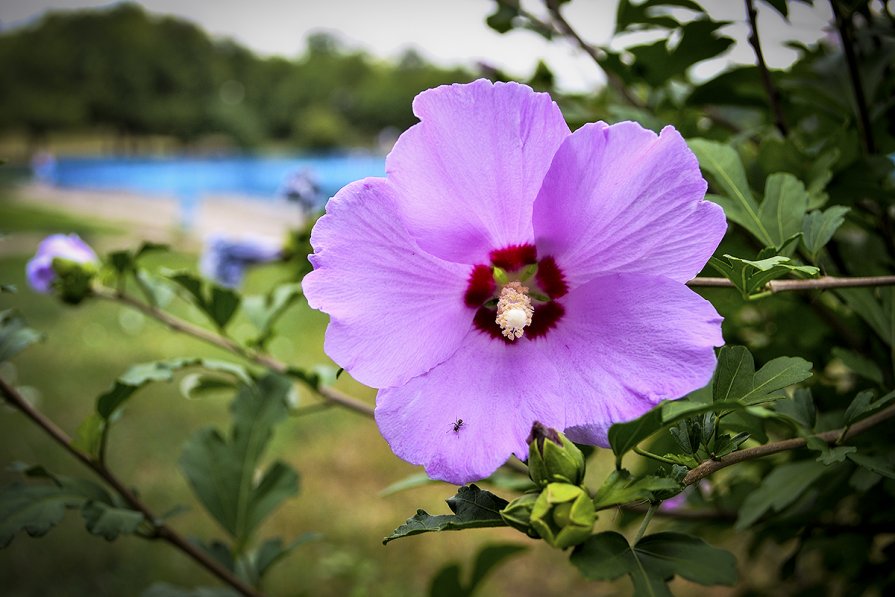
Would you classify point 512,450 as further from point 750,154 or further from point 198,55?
point 198,55

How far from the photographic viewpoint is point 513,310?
13.9 inches

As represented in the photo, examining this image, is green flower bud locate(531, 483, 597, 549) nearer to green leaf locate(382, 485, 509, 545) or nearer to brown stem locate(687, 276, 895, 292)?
green leaf locate(382, 485, 509, 545)

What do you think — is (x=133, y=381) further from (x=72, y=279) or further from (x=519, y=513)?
(x=519, y=513)

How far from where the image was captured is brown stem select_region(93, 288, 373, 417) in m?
0.76

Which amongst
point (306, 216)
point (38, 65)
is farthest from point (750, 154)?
point (38, 65)

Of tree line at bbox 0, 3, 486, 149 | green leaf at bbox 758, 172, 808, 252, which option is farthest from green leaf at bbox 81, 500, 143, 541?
tree line at bbox 0, 3, 486, 149

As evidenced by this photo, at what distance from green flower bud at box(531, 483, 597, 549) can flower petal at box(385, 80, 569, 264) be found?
0.13 meters

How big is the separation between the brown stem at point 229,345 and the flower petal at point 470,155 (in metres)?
0.41

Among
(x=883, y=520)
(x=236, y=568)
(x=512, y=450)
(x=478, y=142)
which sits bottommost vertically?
(x=236, y=568)

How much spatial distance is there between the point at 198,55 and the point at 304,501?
6.50 meters

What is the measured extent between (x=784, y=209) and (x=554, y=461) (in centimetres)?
25

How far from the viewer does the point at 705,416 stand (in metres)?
0.35

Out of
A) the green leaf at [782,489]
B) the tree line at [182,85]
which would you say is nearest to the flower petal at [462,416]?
the green leaf at [782,489]

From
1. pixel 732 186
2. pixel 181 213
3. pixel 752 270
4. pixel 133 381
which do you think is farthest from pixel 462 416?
pixel 181 213
